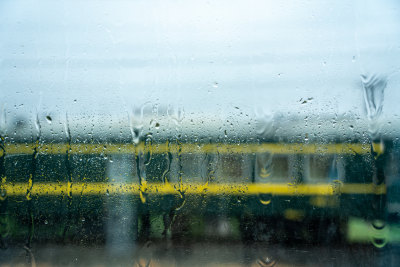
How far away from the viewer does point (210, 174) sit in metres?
1.50

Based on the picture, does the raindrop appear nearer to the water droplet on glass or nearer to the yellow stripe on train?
the water droplet on glass

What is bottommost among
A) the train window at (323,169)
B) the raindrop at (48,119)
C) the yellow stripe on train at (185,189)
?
the yellow stripe on train at (185,189)

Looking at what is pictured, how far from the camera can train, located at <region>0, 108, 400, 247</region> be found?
1497 mm

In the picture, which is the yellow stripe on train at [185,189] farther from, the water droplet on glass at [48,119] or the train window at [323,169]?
the water droplet on glass at [48,119]

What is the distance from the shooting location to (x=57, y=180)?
1530mm

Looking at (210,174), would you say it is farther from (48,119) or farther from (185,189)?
(48,119)

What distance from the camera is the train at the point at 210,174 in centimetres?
150

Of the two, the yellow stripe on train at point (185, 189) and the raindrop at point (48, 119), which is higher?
the raindrop at point (48, 119)

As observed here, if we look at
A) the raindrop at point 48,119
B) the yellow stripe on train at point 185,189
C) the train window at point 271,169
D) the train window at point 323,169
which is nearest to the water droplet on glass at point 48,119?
the raindrop at point 48,119

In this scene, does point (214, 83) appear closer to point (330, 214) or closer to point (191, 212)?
point (191, 212)

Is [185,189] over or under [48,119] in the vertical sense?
under

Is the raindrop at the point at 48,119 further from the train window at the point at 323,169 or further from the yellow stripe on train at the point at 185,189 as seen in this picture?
the train window at the point at 323,169

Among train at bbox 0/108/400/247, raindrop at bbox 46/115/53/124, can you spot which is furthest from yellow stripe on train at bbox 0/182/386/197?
raindrop at bbox 46/115/53/124

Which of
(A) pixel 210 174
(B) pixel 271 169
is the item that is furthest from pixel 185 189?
(B) pixel 271 169
